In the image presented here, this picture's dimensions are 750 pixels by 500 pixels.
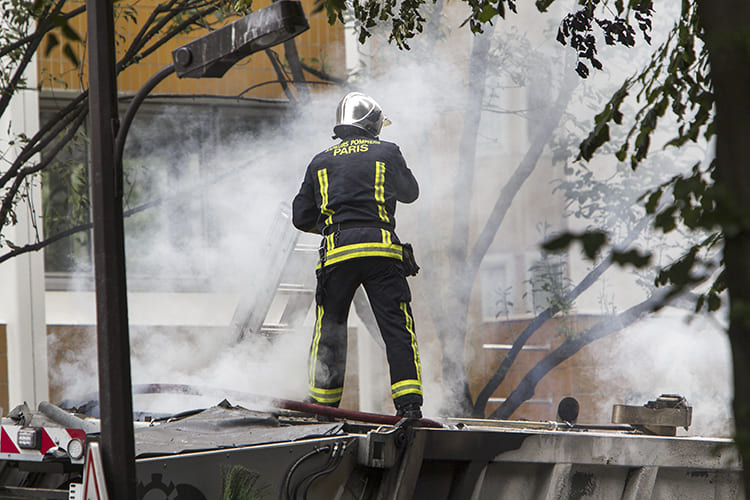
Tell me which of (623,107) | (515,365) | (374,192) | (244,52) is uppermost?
(623,107)

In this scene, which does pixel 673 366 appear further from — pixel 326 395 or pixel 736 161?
pixel 736 161

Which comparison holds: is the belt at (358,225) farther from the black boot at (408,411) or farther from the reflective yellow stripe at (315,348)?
the black boot at (408,411)

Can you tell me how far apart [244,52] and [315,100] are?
18.9 ft

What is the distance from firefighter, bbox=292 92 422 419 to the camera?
4.78m

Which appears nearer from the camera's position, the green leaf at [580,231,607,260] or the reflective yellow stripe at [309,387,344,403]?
the green leaf at [580,231,607,260]

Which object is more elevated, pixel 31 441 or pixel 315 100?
pixel 315 100

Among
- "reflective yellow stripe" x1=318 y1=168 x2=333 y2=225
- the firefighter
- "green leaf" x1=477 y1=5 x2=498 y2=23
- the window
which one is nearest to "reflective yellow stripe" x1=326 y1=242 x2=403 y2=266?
the firefighter

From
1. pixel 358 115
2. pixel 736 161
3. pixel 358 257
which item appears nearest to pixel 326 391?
pixel 358 257

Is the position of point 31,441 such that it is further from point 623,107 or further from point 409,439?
point 623,107

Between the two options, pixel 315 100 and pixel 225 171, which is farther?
pixel 225 171

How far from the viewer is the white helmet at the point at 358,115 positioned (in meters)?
5.29

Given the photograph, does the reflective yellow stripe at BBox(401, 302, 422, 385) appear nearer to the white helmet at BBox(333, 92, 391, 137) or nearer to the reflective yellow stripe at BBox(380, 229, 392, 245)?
the reflective yellow stripe at BBox(380, 229, 392, 245)

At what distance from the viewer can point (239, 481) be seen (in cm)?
343

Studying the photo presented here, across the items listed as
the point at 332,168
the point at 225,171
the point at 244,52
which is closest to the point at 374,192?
the point at 332,168
